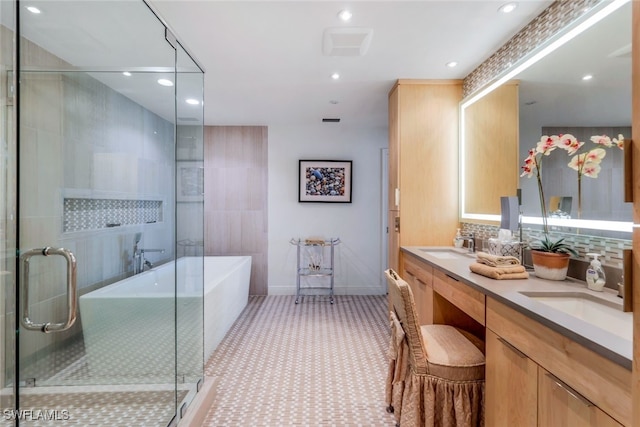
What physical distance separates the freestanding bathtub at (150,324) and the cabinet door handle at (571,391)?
6.50ft

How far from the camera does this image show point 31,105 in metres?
1.89

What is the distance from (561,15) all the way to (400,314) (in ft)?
6.25

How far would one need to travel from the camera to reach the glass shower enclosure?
168 centimetres

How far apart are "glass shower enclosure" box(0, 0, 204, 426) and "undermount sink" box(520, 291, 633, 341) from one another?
6.62 ft

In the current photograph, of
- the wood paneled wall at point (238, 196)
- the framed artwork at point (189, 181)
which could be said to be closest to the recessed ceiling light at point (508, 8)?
the framed artwork at point (189, 181)

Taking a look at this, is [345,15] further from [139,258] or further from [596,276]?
[139,258]

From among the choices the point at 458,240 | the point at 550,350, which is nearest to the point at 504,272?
the point at 550,350

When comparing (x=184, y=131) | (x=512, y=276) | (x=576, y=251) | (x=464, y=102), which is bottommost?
(x=512, y=276)

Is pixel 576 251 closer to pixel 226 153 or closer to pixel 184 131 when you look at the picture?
pixel 184 131

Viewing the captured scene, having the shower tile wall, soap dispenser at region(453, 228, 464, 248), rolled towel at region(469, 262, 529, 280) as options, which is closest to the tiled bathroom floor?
the shower tile wall

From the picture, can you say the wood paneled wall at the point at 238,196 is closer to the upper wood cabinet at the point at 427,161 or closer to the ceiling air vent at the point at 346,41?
the upper wood cabinet at the point at 427,161

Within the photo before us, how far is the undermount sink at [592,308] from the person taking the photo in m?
1.13

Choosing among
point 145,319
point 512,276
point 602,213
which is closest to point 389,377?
point 512,276

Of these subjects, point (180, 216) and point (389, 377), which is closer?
point (389, 377)
